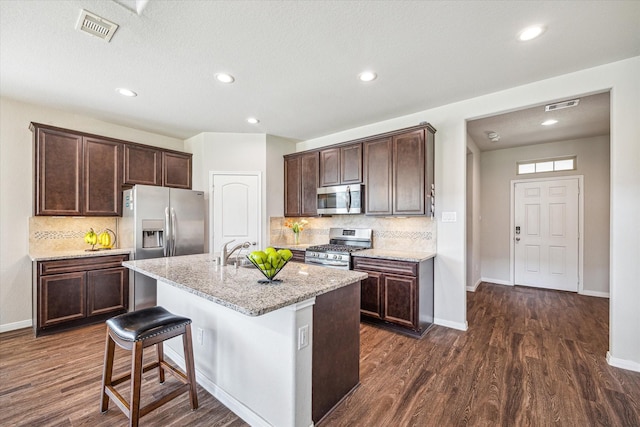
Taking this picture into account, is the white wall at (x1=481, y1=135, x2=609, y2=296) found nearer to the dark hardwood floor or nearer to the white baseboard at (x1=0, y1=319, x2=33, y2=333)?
the dark hardwood floor

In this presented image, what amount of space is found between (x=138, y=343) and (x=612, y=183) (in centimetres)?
396

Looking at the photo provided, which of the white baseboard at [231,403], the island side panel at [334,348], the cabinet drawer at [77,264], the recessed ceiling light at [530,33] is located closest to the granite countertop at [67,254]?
the cabinet drawer at [77,264]

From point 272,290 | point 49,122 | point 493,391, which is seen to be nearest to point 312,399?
point 272,290

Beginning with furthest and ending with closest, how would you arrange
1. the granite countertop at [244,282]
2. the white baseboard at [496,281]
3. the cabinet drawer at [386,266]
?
the white baseboard at [496,281], the cabinet drawer at [386,266], the granite countertop at [244,282]

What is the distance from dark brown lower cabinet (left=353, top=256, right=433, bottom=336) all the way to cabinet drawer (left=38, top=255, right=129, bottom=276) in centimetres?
313

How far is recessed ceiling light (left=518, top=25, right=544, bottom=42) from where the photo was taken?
2.06 metres

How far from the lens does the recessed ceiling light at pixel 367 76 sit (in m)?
2.73

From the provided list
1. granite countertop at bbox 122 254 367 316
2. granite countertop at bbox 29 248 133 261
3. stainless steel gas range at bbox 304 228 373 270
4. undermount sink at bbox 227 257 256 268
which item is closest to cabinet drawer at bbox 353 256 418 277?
stainless steel gas range at bbox 304 228 373 270

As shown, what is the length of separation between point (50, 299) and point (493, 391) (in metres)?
4.55

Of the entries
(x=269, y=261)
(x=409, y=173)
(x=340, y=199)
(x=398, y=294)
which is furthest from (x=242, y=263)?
(x=409, y=173)

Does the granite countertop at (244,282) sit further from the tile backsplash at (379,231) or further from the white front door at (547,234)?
the white front door at (547,234)

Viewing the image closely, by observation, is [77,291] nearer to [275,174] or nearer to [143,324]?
[143,324]

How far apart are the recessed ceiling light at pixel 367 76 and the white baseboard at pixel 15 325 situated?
4827 millimetres

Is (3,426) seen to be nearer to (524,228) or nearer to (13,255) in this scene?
(13,255)
